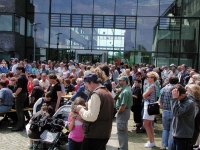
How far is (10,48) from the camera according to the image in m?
20.1

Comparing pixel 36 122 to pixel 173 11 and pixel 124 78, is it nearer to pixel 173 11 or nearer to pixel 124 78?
pixel 124 78

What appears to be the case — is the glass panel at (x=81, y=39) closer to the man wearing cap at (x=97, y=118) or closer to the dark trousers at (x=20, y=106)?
the dark trousers at (x=20, y=106)

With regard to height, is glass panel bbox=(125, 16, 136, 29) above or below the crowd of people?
above

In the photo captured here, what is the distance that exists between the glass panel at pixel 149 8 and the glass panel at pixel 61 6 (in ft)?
17.4

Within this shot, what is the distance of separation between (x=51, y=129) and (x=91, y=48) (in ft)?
52.6

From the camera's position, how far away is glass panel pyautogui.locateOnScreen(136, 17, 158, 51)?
21719 millimetres

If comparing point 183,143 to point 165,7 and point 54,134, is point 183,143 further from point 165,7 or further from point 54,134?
point 165,7

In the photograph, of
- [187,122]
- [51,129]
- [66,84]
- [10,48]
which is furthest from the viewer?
[10,48]

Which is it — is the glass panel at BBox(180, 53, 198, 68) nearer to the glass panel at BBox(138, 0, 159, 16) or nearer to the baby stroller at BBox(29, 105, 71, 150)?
the glass panel at BBox(138, 0, 159, 16)

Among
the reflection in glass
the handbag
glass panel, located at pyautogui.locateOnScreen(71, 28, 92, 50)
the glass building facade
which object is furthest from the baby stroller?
the reflection in glass

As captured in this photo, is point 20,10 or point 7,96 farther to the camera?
point 20,10

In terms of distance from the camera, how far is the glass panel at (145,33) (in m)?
21.7

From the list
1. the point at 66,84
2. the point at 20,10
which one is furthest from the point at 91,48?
the point at 66,84

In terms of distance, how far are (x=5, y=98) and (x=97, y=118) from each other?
550 centimetres
